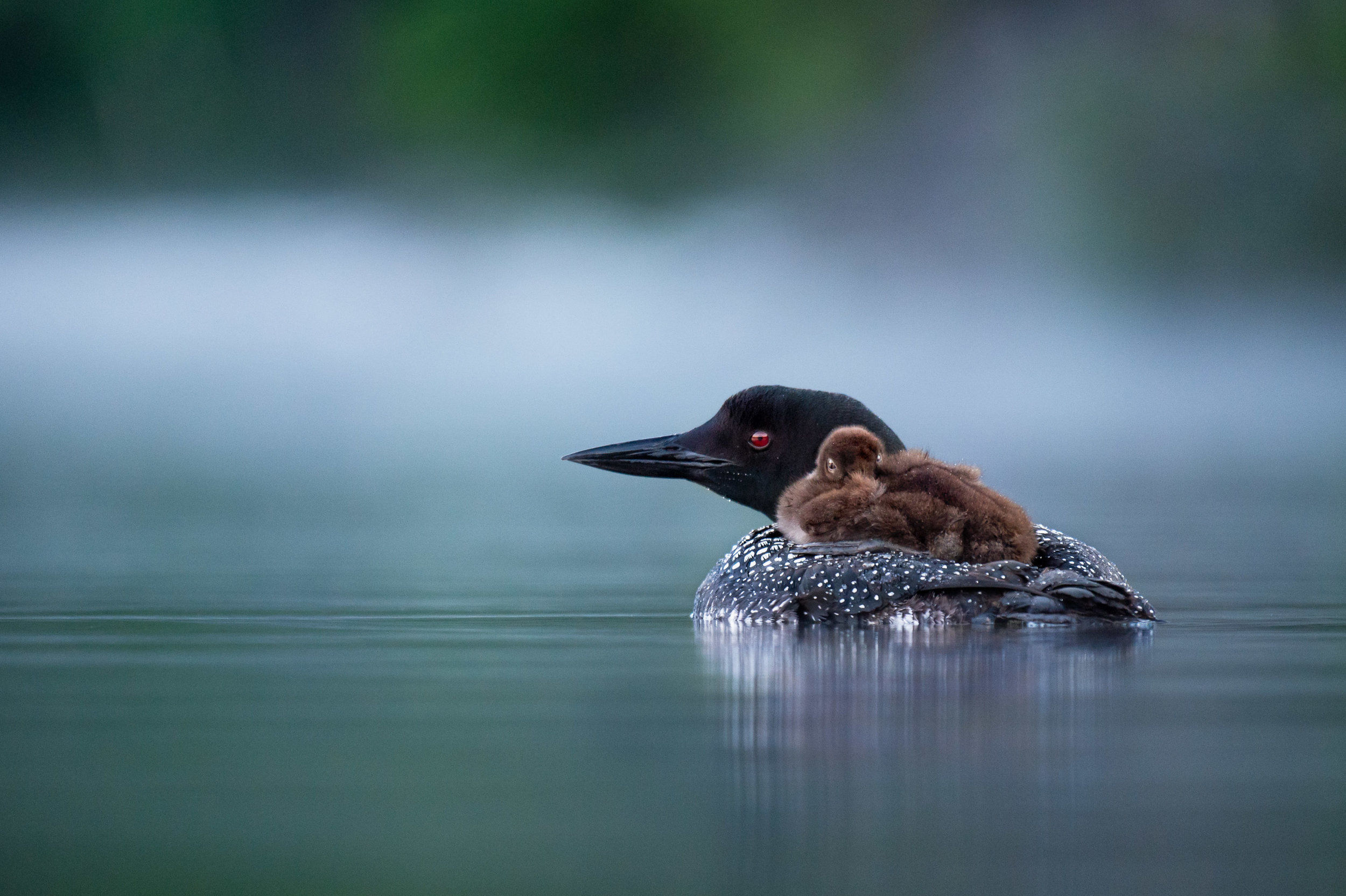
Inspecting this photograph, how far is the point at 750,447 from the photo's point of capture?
573 centimetres

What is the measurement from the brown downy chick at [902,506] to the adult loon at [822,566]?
6 cm

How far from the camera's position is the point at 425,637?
4.74 meters

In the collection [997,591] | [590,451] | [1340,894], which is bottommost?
[1340,894]

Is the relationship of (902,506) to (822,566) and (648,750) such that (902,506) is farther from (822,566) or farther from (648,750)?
(648,750)

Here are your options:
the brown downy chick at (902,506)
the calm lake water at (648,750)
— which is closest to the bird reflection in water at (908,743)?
the calm lake water at (648,750)

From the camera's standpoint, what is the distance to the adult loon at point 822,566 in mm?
4473

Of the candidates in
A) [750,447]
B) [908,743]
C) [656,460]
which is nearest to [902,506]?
[750,447]

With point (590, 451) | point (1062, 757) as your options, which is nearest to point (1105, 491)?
point (590, 451)

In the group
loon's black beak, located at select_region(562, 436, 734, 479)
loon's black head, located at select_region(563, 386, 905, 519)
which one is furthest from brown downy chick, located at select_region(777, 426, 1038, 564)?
loon's black beak, located at select_region(562, 436, 734, 479)

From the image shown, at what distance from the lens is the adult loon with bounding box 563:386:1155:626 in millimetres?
4473

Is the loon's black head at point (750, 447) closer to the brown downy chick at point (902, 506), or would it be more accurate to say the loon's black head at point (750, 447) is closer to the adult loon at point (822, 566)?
the adult loon at point (822, 566)

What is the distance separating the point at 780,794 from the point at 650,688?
1.15 metres

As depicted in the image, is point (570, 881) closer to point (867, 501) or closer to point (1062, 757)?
point (1062, 757)

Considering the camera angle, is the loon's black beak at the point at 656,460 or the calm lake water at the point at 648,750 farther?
the loon's black beak at the point at 656,460
